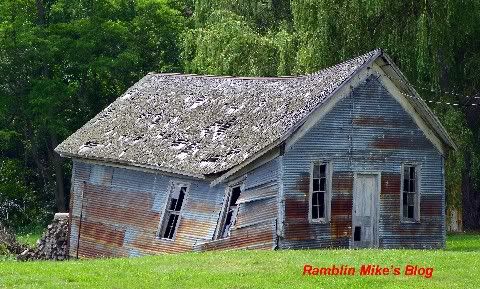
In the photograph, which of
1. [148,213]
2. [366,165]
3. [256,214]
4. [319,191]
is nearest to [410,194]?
[366,165]

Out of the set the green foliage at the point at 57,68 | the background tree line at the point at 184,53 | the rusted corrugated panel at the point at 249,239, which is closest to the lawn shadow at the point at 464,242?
the background tree line at the point at 184,53

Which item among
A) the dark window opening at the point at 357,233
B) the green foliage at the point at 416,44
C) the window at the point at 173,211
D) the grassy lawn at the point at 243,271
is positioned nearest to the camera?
the grassy lawn at the point at 243,271

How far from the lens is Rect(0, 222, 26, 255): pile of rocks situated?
3812cm

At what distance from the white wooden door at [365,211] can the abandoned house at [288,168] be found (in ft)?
0.09

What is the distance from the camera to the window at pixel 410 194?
32.8 metres

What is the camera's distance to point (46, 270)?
24.5m

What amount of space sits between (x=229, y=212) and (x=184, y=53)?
68.3ft

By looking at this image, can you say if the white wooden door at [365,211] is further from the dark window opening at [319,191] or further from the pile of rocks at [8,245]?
the pile of rocks at [8,245]

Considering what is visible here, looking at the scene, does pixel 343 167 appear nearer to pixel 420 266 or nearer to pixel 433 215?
pixel 433 215

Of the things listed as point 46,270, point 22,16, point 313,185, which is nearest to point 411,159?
point 313,185

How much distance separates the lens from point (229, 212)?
31.3 m

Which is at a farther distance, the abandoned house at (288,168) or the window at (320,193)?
the window at (320,193)

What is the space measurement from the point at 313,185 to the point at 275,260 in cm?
579

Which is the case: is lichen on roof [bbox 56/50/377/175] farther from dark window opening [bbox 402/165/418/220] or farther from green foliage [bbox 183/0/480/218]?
green foliage [bbox 183/0/480/218]
